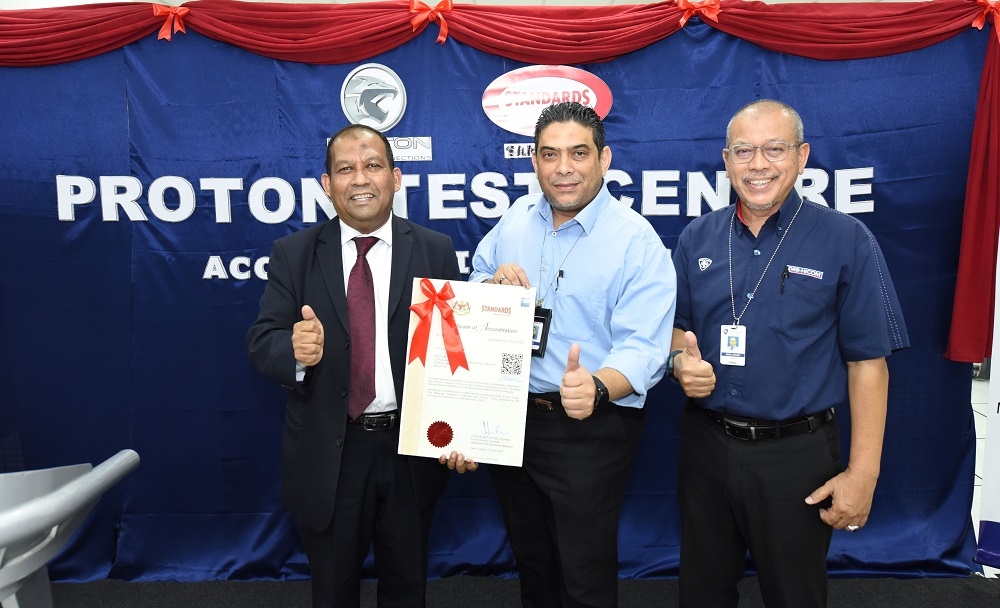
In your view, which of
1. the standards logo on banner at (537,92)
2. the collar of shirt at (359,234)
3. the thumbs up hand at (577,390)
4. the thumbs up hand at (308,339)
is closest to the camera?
the thumbs up hand at (577,390)

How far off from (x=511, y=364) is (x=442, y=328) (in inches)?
9.0

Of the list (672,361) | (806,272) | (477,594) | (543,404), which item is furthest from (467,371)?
(477,594)

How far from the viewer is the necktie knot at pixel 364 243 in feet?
6.95

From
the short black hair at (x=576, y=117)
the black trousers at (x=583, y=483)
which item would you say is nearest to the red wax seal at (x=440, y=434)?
the black trousers at (x=583, y=483)

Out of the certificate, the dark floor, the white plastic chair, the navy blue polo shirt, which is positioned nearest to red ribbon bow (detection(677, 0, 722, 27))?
the navy blue polo shirt

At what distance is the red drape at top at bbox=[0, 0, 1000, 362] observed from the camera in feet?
9.48

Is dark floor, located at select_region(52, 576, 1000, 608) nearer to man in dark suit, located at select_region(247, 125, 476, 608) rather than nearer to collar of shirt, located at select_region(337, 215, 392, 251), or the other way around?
man in dark suit, located at select_region(247, 125, 476, 608)

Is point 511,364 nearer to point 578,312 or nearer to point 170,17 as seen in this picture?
point 578,312

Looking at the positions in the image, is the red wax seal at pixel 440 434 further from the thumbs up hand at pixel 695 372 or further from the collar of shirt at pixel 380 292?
the thumbs up hand at pixel 695 372

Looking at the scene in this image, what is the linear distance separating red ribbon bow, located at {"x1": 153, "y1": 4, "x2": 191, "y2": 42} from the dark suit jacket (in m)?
1.46

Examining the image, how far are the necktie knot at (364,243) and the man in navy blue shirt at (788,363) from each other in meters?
1.00

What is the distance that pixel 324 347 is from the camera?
6.67 ft

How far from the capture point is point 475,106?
119 inches

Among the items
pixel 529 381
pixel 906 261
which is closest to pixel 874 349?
pixel 529 381
